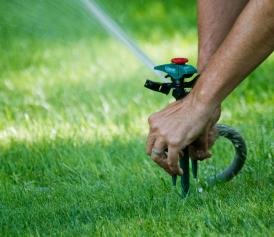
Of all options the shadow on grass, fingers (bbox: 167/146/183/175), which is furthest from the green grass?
fingers (bbox: 167/146/183/175)

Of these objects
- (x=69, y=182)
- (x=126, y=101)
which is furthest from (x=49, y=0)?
(x=69, y=182)

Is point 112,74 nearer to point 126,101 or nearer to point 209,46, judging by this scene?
point 126,101

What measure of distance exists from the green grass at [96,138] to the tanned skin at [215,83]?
0.75 ft

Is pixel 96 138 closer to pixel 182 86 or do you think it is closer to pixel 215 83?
pixel 182 86

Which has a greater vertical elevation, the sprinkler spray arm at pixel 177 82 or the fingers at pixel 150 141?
the sprinkler spray arm at pixel 177 82

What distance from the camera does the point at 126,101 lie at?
433cm

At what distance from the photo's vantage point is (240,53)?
2.30m

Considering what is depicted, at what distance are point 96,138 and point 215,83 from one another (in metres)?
1.32

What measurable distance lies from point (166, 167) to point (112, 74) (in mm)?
2661

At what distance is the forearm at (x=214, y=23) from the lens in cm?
265

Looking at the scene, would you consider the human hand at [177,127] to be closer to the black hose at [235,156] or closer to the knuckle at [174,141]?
the knuckle at [174,141]

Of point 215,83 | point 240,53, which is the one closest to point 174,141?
point 215,83

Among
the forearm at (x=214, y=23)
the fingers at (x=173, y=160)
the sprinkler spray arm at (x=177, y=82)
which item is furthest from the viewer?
the forearm at (x=214, y=23)

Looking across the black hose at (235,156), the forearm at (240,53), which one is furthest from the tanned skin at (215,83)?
the black hose at (235,156)
